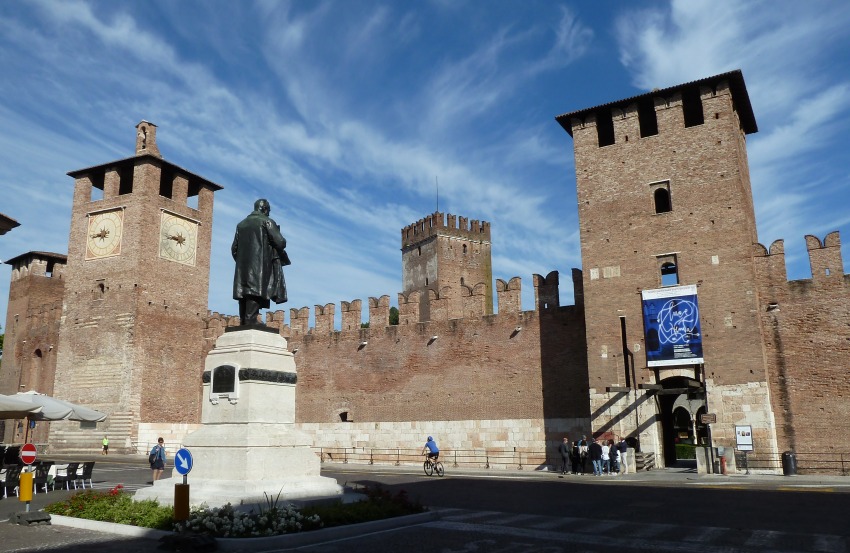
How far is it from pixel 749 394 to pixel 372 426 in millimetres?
14171

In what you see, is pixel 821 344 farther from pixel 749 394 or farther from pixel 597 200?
pixel 597 200

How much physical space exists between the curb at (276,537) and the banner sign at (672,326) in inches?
516

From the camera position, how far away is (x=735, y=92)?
22203 millimetres

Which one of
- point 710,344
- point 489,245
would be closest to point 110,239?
point 710,344

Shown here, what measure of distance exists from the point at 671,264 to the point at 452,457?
1038 cm

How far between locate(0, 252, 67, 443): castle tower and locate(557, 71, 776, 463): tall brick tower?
26.6 metres

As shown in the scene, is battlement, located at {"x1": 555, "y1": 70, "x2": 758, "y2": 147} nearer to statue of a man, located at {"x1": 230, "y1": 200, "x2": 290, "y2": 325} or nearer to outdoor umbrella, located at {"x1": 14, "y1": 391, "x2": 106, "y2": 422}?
statue of a man, located at {"x1": 230, "y1": 200, "x2": 290, "y2": 325}

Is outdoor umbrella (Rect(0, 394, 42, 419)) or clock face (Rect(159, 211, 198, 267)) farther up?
clock face (Rect(159, 211, 198, 267))

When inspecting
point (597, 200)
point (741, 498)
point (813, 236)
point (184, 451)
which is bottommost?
point (741, 498)

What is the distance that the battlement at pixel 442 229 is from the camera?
56688mm

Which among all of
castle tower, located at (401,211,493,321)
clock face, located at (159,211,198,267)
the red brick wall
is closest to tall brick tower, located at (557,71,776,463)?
the red brick wall

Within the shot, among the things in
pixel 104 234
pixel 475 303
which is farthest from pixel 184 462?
pixel 104 234

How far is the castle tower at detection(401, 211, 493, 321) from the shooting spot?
183 feet

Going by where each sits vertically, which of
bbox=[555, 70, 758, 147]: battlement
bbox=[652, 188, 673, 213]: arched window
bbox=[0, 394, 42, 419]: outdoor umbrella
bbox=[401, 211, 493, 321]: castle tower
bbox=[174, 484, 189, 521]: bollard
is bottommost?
bbox=[174, 484, 189, 521]: bollard
